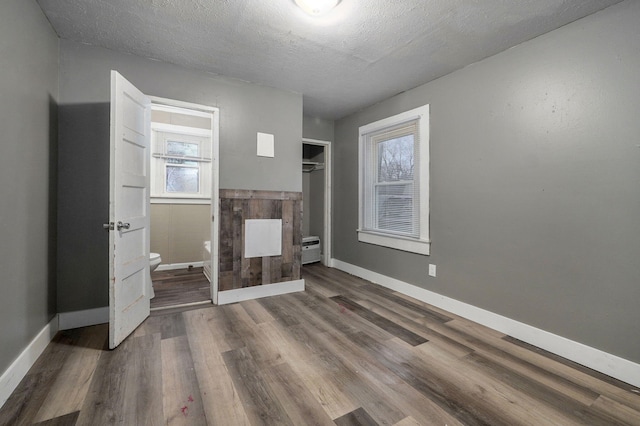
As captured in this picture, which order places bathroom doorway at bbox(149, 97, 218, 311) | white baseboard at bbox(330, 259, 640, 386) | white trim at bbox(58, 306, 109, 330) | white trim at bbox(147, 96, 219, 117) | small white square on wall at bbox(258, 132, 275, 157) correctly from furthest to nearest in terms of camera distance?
bathroom doorway at bbox(149, 97, 218, 311) < small white square on wall at bbox(258, 132, 275, 157) < white trim at bbox(147, 96, 219, 117) < white trim at bbox(58, 306, 109, 330) < white baseboard at bbox(330, 259, 640, 386)

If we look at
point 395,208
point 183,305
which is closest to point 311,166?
point 395,208

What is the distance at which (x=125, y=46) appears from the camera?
238cm

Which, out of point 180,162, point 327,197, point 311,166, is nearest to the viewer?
point 180,162

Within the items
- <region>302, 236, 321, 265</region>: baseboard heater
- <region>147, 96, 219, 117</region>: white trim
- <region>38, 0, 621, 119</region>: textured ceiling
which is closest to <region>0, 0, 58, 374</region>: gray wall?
<region>38, 0, 621, 119</region>: textured ceiling

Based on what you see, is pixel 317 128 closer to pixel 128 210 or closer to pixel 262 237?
pixel 262 237

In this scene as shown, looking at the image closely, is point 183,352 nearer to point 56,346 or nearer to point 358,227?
point 56,346

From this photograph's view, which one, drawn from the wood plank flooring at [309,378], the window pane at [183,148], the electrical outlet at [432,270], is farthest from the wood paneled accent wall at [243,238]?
the window pane at [183,148]

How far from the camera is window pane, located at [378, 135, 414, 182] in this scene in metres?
3.34

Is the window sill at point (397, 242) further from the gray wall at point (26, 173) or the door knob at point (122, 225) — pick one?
the gray wall at point (26, 173)

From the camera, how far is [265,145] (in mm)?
3189

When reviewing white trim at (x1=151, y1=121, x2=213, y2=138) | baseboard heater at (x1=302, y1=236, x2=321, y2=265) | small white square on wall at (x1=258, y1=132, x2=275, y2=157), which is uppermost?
white trim at (x1=151, y1=121, x2=213, y2=138)

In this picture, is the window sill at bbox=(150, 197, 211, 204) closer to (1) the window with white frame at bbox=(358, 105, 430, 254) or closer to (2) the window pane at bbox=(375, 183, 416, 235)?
(1) the window with white frame at bbox=(358, 105, 430, 254)

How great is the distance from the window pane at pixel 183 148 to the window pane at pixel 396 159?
3012mm

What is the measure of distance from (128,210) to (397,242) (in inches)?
111
